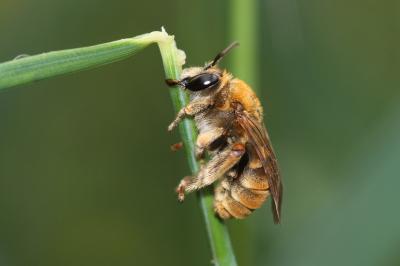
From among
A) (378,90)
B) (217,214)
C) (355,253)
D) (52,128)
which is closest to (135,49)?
(217,214)

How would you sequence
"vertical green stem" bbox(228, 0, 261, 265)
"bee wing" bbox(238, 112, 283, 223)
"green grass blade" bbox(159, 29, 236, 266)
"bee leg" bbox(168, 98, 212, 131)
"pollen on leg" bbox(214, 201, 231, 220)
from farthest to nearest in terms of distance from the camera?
"vertical green stem" bbox(228, 0, 261, 265) → "bee wing" bbox(238, 112, 283, 223) → "pollen on leg" bbox(214, 201, 231, 220) → "bee leg" bbox(168, 98, 212, 131) → "green grass blade" bbox(159, 29, 236, 266)

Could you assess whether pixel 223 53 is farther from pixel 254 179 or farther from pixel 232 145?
pixel 254 179

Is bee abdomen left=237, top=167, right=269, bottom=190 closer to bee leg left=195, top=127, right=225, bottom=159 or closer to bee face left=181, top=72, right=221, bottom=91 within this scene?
bee leg left=195, top=127, right=225, bottom=159

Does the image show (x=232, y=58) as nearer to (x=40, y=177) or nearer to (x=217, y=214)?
(x=217, y=214)

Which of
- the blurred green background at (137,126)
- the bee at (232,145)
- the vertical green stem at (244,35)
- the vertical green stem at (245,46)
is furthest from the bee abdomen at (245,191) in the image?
the blurred green background at (137,126)

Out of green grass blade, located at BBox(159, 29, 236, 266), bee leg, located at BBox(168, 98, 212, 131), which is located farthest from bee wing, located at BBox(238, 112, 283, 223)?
green grass blade, located at BBox(159, 29, 236, 266)

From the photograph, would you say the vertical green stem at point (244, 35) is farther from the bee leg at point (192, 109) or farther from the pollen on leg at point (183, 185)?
the pollen on leg at point (183, 185)
